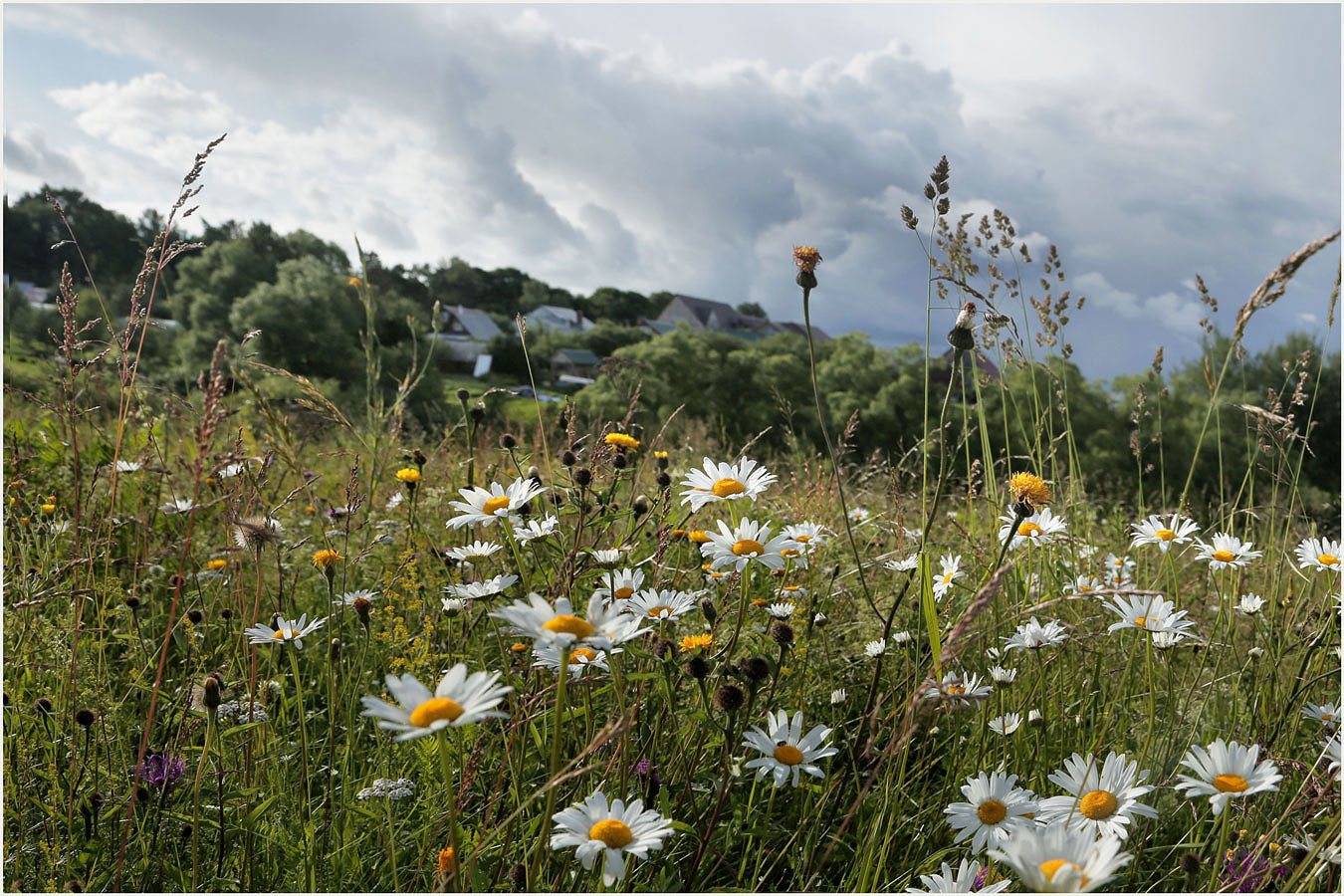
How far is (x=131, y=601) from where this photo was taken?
171cm

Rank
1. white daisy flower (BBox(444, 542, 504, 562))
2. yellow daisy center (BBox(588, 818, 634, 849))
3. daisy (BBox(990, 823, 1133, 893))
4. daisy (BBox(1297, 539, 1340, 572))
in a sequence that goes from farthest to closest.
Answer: daisy (BBox(1297, 539, 1340, 572)) → white daisy flower (BBox(444, 542, 504, 562)) → yellow daisy center (BBox(588, 818, 634, 849)) → daisy (BBox(990, 823, 1133, 893))

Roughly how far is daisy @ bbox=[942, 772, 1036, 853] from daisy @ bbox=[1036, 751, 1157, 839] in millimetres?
43

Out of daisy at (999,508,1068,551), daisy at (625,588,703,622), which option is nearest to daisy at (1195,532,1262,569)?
daisy at (999,508,1068,551)

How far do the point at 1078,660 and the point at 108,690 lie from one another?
2.43 metres

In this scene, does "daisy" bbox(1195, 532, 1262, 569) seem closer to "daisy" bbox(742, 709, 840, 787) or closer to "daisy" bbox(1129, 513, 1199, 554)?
"daisy" bbox(1129, 513, 1199, 554)

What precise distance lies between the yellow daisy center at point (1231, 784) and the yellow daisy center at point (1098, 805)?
0.13 meters

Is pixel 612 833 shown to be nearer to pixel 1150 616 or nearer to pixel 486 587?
pixel 486 587

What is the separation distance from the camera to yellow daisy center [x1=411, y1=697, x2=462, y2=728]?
0.74m

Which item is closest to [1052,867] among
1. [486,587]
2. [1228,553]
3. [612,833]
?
[612,833]

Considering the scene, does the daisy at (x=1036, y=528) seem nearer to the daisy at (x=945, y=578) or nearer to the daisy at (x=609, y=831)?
the daisy at (x=945, y=578)

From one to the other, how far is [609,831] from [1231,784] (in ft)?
2.80

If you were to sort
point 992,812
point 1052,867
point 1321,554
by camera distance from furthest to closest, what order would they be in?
point 1321,554, point 992,812, point 1052,867

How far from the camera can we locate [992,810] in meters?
1.18

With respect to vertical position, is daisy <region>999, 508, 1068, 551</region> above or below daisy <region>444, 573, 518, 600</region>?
above
